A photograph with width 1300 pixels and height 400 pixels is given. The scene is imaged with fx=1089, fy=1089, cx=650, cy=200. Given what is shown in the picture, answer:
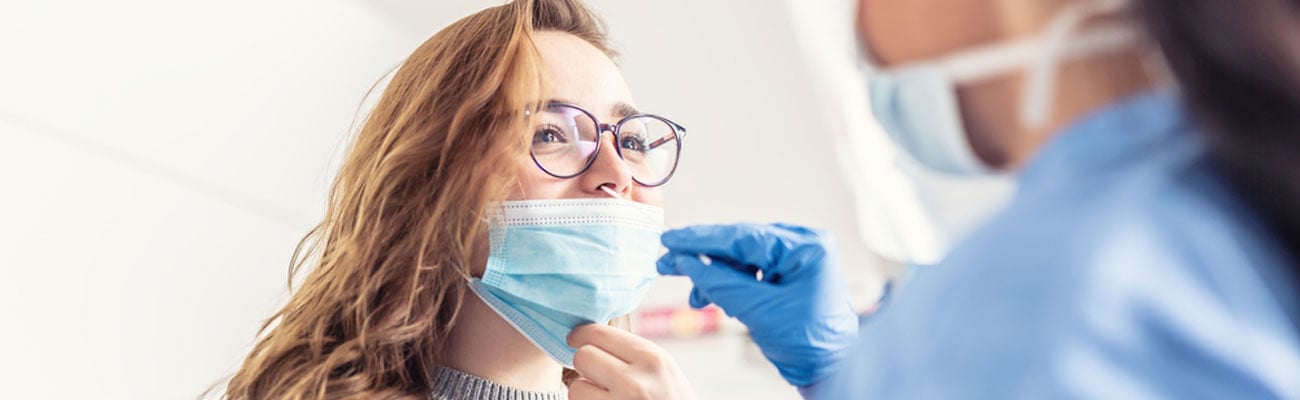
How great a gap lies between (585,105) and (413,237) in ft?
1.04

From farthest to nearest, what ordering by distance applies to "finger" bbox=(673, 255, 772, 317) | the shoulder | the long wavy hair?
the long wavy hair
"finger" bbox=(673, 255, 772, 317)
the shoulder

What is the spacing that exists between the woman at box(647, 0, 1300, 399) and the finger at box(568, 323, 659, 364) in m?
0.86

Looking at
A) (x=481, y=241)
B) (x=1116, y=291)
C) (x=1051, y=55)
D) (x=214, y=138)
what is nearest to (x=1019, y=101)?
(x=1051, y=55)

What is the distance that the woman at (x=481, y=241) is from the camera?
4.97 ft

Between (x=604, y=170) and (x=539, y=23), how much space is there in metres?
0.36

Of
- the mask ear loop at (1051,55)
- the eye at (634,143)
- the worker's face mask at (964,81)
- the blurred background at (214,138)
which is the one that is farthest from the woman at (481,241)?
the mask ear loop at (1051,55)

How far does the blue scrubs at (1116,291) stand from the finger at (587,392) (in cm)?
92

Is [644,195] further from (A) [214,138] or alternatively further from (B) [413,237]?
(A) [214,138]

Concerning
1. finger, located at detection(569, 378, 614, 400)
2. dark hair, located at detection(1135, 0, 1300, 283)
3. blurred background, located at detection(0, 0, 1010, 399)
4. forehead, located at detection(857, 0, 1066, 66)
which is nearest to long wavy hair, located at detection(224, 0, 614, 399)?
finger, located at detection(569, 378, 614, 400)

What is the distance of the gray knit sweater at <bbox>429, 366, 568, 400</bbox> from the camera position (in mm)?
1550

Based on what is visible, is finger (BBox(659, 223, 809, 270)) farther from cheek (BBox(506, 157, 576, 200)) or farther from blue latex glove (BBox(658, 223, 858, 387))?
cheek (BBox(506, 157, 576, 200))

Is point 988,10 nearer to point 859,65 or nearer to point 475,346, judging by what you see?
point 859,65

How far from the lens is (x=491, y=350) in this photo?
1602 mm

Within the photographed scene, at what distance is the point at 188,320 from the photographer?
9.11 feet
